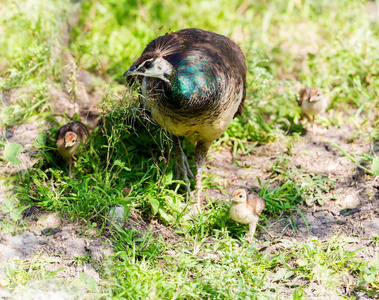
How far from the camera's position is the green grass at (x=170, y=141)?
11.5 feet

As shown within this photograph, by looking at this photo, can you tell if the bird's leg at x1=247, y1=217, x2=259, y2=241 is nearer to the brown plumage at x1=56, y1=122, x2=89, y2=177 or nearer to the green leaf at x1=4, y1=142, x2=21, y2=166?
the brown plumage at x1=56, y1=122, x2=89, y2=177

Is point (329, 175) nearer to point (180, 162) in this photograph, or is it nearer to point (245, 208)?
point (245, 208)

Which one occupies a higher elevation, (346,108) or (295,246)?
(346,108)

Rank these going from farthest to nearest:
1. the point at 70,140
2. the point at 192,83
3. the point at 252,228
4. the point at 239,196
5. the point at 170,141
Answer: the point at 170,141 < the point at 70,140 < the point at 252,228 < the point at 239,196 < the point at 192,83

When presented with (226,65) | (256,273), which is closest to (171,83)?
(226,65)

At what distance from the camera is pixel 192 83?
149 inches

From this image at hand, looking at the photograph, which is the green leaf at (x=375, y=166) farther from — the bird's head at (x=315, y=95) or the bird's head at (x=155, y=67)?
the bird's head at (x=155, y=67)

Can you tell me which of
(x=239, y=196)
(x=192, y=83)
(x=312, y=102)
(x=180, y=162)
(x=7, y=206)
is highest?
(x=192, y=83)

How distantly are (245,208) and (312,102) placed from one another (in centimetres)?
199

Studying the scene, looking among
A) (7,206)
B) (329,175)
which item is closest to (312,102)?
Result: (329,175)

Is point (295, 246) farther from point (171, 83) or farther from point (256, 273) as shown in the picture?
point (171, 83)

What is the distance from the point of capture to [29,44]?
5.63 m

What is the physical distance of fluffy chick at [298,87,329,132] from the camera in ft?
17.3

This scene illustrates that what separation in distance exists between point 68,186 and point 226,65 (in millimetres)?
1841
